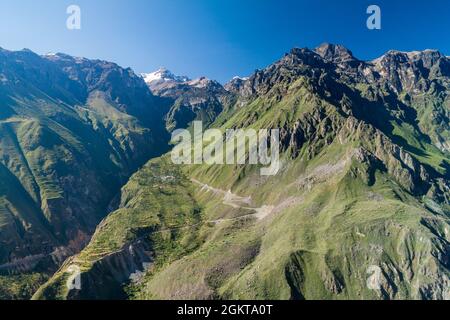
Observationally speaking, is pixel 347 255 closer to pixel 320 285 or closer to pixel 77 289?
pixel 320 285

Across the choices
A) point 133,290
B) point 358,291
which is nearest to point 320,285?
point 358,291
